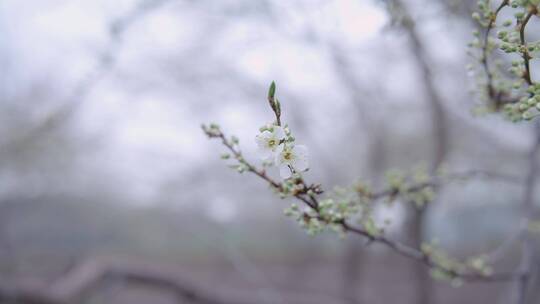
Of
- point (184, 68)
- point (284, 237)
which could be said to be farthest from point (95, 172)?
point (284, 237)

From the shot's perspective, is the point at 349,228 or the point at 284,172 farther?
the point at 349,228

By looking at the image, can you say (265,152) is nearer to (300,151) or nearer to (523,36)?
(300,151)

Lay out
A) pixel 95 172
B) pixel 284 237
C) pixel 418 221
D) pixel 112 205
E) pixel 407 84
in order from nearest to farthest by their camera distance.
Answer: pixel 418 221 < pixel 407 84 < pixel 95 172 < pixel 112 205 < pixel 284 237

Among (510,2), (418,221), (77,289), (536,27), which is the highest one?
(536,27)

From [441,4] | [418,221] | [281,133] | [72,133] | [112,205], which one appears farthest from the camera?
[112,205]

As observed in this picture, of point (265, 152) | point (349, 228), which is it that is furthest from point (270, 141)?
point (349, 228)

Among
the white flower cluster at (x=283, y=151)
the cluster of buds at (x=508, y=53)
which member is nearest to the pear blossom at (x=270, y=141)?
the white flower cluster at (x=283, y=151)

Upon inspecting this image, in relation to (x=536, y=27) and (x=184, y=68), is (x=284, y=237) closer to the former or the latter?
(x=184, y=68)
